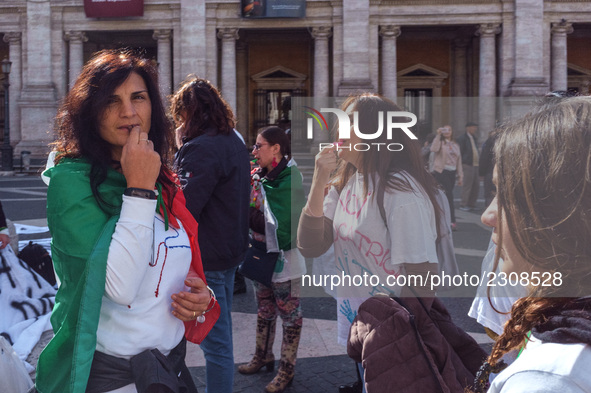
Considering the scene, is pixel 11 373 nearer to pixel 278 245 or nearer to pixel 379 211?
pixel 278 245

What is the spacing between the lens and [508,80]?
82.2ft

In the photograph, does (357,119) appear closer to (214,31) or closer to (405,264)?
(405,264)

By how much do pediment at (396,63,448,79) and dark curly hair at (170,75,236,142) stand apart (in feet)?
90.7

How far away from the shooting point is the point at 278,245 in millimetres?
3930

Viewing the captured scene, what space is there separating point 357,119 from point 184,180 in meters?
1.02

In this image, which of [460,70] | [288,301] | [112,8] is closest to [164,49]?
[112,8]

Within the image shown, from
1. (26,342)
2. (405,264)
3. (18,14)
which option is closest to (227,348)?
(405,264)

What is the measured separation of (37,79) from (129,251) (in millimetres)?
26293

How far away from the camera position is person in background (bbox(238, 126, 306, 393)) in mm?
3855

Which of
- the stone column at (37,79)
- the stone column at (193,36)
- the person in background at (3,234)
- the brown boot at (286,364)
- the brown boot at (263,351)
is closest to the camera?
the brown boot at (286,364)

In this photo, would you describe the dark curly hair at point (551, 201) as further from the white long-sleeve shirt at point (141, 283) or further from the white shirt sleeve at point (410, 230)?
the white shirt sleeve at point (410, 230)

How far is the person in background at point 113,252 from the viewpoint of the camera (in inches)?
64.1

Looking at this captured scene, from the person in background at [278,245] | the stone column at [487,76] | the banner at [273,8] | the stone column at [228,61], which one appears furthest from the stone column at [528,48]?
the person in background at [278,245]

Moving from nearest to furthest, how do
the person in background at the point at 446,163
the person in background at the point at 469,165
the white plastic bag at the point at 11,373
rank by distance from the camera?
1. the white plastic bag at the point at 11,373
2. the person in background at the point at 446,163
3. the person in background at the point at 469,165
